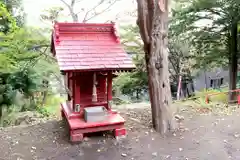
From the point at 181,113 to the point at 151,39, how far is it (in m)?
2.03

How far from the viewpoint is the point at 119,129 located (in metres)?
4.25

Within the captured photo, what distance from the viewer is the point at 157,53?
432 centimetres

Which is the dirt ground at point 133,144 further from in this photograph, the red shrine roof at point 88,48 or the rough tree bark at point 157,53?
the red shrine roof at point 88,48

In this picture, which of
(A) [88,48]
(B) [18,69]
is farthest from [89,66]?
(B) [18,69]

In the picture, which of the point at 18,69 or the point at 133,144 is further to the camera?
the point at 18,69

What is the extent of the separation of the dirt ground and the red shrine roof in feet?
3.90

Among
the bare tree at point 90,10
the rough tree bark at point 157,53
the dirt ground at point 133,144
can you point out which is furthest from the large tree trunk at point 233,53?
the rough tree bark at point 157,53

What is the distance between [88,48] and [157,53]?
1.12 meters

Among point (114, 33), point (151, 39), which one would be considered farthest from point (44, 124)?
point (151, 39)

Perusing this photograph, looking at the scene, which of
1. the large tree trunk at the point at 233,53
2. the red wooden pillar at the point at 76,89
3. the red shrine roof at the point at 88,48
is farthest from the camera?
the large tree trunk at the point at 233,53

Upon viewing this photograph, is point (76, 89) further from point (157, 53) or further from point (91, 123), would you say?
point (157, 53)

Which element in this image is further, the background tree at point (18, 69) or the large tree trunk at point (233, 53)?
the large tree trunk at point (233, 53)

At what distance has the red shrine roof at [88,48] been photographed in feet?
13.0

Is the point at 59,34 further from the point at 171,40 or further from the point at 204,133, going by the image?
the point at 171,40
